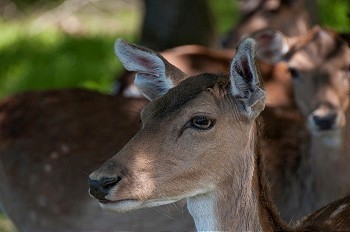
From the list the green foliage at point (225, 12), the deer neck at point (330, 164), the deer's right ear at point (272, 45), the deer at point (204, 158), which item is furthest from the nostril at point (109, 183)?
the green foliage at point (225, 12)

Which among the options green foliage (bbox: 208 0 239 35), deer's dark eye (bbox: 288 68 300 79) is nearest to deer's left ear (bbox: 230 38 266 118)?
deer's dark eye (bbox: 288 68 300 79)

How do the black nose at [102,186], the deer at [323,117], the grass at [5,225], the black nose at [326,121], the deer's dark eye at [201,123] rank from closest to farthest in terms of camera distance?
the black nose at [102,186] < the deer's dark eye at [201,123] < the black nose at [326,121] < the deer at [323,117] < the grass at [5,225]

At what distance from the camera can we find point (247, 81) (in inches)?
195

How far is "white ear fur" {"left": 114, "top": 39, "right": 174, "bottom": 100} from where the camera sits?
534 centimetres

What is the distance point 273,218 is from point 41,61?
802 centimetres

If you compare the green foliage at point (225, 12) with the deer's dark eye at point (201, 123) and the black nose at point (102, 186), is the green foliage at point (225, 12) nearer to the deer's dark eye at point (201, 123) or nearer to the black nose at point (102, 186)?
the deer's dark eye at point (201, 123)

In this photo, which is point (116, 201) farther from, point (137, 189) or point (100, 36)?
point (100, 36)

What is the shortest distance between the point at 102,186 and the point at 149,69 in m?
0.90

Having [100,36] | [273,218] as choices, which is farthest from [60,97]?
[100,36]

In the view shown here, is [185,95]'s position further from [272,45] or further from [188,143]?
[272,45]

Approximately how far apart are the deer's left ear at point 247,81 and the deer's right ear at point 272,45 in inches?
115

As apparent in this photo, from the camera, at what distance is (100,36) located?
45.9 ft

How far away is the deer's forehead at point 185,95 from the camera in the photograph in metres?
4.95

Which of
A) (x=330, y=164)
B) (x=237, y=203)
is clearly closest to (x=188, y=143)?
(x=237, y=203)
